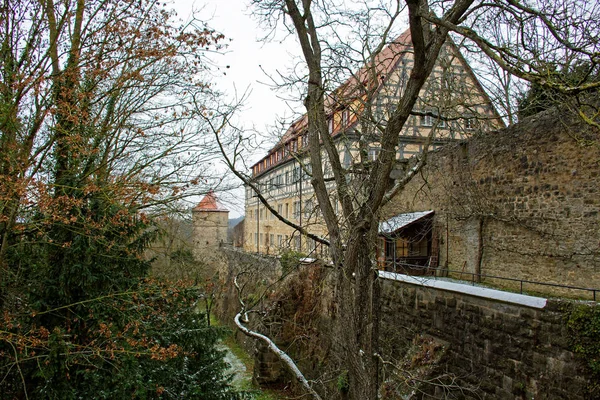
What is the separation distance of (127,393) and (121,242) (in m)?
2.28

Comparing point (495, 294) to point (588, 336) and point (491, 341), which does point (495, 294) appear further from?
point (588, 336)

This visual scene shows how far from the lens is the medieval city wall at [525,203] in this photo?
8.37 meters

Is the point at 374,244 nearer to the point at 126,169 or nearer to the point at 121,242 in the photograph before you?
the point at 121,242

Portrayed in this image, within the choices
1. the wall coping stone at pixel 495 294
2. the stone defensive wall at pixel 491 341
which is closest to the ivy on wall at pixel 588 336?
the stone defensive wall at pixel 491 341

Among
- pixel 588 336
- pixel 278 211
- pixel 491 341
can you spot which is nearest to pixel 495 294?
pixel 491 341

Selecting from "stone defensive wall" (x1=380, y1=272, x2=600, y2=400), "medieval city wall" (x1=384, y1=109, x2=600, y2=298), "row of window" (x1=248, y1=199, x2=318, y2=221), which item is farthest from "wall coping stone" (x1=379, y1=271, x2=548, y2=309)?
"row of window" (x1=248, y1=199, x2=318, y2=221)

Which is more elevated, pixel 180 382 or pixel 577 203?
pixel 577 203

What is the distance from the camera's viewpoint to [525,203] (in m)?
9.79

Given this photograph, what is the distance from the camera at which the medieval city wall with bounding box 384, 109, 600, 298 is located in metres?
8.37

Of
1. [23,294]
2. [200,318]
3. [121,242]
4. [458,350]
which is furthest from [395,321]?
[23,294]

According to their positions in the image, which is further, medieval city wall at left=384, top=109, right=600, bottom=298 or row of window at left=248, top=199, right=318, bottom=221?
row of window at left=248, top=199, right=318, bottom=221

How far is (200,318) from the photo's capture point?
29.0 feet

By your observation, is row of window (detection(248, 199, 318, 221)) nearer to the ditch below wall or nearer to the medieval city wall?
the medieval city wall

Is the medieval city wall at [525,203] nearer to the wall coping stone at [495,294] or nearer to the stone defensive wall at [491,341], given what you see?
the wall coping stone at [495,294]
